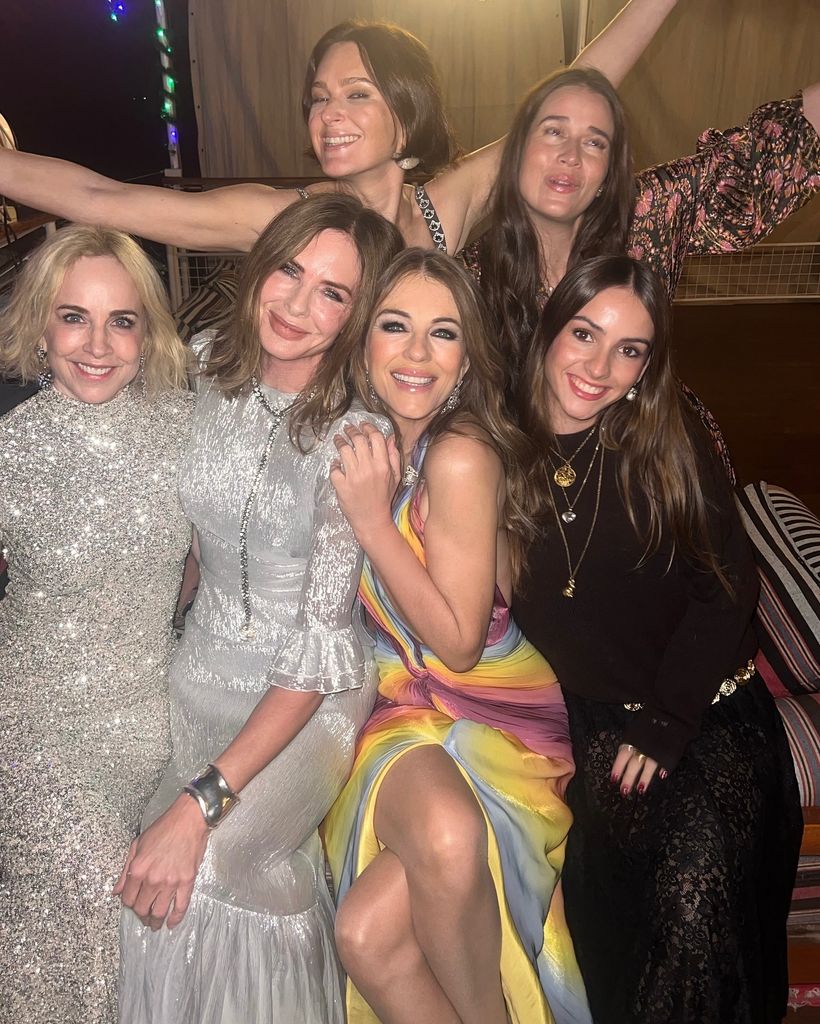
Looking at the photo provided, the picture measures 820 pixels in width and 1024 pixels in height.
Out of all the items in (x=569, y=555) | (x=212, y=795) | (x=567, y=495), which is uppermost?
(x=567, y=495)

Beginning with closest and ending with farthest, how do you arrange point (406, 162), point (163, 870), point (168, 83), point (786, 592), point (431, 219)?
1. point (163, 870)
2. point (406, 162)
3. point (431, 219)
4. point (786, 592)
5. point (168, 83)

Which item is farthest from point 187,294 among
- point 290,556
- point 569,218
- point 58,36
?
point 290,556

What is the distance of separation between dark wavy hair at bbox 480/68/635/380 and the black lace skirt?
938 mm

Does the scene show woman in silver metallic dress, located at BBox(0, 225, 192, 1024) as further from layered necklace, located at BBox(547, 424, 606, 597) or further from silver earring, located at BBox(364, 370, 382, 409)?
layered necklace, located at BBox(547, 424, 606, 597)

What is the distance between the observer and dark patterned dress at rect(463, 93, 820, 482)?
229cm

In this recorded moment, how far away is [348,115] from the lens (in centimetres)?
200

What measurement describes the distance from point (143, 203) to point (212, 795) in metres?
1.24

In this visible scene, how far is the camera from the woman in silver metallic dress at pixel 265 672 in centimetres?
146

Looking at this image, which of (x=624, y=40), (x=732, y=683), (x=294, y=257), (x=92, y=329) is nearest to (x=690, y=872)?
(x=732, y=683)

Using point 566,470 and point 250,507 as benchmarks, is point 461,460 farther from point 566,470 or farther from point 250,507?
point 250,507

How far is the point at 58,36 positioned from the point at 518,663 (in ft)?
12.1

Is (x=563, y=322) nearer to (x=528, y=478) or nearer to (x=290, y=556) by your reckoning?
(x=528, y=478)

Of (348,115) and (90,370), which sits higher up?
(348,115)

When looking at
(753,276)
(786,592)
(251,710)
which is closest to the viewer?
(251,710)
